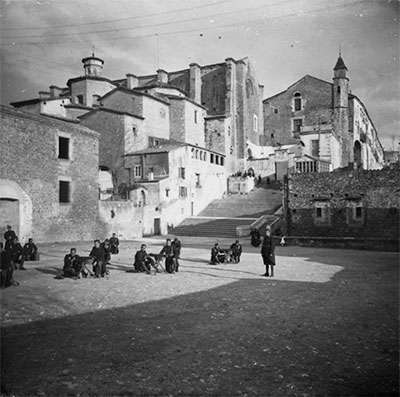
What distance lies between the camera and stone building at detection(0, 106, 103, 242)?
1709 cm

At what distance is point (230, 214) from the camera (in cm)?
3325

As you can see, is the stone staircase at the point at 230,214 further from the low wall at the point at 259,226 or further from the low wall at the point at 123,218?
the low wall at the point at 123,218

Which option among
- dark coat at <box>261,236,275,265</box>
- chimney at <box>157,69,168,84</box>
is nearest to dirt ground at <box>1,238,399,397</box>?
dark coat at <box>261,236,275,265</box>

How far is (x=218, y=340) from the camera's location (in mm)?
5488

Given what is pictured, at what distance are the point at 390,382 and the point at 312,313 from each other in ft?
8.82

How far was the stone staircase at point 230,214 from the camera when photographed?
28828mm

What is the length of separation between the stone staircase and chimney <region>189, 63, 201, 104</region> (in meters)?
17.8

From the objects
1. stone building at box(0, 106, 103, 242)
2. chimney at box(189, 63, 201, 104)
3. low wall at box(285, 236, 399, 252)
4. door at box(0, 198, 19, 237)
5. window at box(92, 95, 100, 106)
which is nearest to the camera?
door at box(0, 198, 19, 237)

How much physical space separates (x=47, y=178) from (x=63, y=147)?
2.38 m

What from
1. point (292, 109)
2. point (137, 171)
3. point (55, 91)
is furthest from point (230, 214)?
point (292, 109)

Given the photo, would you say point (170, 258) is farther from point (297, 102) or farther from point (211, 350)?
point (297, 102)

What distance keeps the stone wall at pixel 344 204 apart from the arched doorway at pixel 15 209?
14.9 meters

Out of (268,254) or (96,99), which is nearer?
(268,254)

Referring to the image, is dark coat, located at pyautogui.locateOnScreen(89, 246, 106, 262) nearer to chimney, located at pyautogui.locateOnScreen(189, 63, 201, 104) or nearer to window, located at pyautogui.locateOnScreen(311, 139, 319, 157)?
window, located at pyautogui.locateOnScreen(311, 139, 319, 157)
